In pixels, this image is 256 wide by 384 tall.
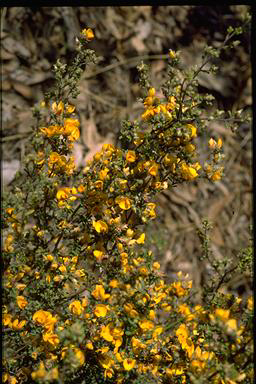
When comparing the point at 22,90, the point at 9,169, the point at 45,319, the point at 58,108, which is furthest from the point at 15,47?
the point at 45,319

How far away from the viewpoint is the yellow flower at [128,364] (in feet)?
5.02

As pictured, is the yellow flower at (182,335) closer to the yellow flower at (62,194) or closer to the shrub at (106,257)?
the shrub at (106,257)

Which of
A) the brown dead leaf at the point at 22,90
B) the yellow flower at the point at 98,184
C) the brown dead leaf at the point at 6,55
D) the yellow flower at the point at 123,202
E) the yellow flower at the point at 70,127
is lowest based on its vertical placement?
the yellow flower at the point at 123,202

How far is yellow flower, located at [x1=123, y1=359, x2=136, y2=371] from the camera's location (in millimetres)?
1529

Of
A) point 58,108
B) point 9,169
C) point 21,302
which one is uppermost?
point 9,169

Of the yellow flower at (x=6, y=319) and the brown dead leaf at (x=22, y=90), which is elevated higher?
the brown dead leaf at (x=22, y=90)

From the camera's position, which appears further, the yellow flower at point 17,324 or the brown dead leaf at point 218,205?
the brown dead leaf at point 218,205

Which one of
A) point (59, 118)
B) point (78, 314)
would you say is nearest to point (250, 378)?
point (78, 314)

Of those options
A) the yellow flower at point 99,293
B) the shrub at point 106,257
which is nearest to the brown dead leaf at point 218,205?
the shrub at point 106,257

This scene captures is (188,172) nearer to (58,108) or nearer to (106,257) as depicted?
(106,257)

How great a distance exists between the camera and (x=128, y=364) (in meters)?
1.54

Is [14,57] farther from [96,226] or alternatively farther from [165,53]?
[96,226]

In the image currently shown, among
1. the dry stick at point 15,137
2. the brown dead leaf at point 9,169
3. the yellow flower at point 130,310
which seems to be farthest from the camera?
the dry stick at point 15,137

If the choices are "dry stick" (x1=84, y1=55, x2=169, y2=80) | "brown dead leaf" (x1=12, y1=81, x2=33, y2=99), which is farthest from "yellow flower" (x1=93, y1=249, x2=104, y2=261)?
"dry stick" (x1=84, y1=55, x2=169, y2=80)
